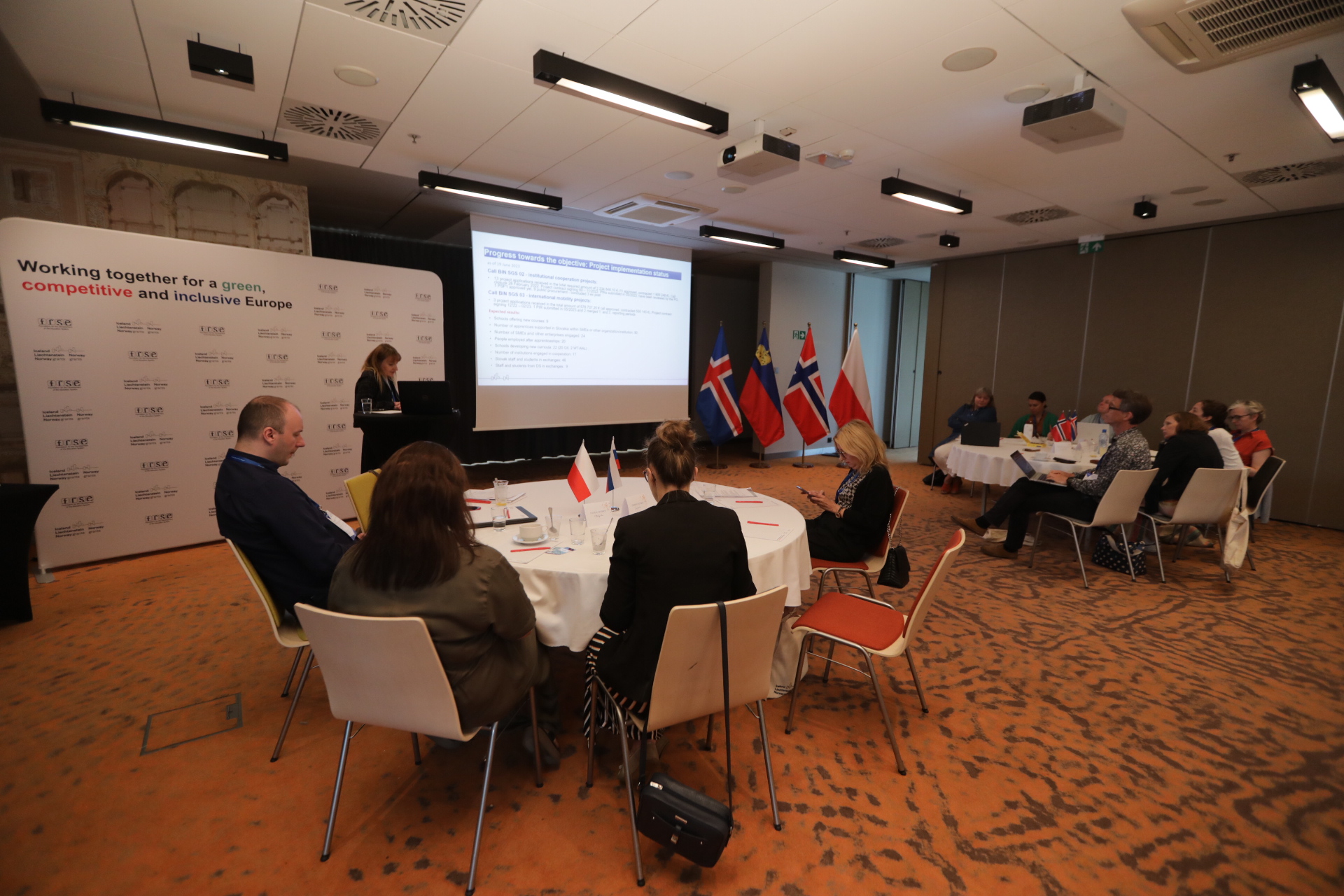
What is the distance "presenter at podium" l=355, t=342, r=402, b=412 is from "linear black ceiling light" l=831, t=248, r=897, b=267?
238 inches

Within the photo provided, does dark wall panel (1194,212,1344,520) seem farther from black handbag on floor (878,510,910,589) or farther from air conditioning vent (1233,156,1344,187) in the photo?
black handbag on floor (878,510,910,589)

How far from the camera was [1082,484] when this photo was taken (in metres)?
4.38

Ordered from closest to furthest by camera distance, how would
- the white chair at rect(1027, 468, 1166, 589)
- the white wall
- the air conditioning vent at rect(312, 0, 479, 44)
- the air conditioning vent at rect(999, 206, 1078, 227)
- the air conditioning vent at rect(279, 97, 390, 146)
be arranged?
the air conditioning vent at rect(312, 0, 479, 44)
the air conditioning vent at rect(279, 97, 390, 146)
the white chair at rect(1027, 468, 1166, 589)
the air conditioning vent at rect(999, 206, 1078, 227)
the white wall

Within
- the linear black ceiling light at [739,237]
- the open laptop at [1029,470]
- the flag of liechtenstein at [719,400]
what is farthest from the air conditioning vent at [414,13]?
the flag of liechtenstein at [719,400]

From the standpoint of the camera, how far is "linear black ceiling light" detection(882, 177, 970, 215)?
4.75m

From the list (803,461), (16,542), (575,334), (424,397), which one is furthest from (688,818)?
(803,461)

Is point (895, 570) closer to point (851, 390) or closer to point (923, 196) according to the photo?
point (923, 196)

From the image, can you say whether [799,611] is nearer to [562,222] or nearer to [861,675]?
[861,675]

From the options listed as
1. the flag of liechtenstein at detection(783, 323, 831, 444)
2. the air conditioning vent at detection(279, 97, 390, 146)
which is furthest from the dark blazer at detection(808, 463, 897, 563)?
the flag of liechtenstein at detection(783, 323, 831, 444)

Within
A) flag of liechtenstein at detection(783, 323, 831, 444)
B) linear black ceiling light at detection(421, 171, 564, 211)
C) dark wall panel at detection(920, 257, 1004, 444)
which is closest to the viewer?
linear black ceiling light at detection(421, 171, 564, 211)

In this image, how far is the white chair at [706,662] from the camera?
5.45ft

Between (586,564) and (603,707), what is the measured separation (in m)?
0.58

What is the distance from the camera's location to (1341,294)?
580 centimetres

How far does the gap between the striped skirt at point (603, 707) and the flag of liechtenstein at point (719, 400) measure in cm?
639
